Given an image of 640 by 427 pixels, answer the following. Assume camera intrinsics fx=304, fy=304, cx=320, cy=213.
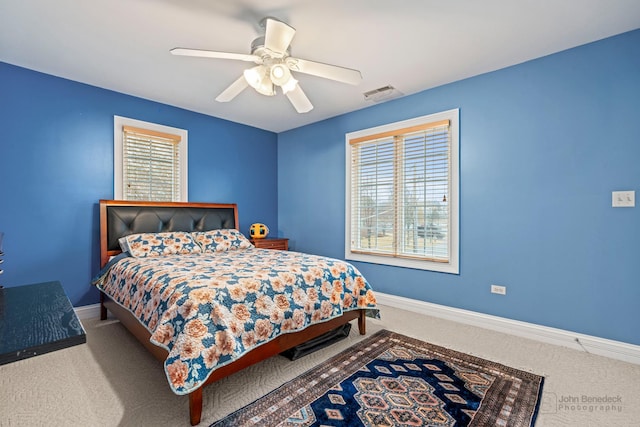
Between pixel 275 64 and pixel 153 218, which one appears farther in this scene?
pixel 153 218

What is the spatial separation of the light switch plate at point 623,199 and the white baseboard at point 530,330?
1.08 m

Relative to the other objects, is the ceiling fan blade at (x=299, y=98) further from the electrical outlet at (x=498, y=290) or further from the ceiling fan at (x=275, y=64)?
the electrical outlet at (x=498, y=290)

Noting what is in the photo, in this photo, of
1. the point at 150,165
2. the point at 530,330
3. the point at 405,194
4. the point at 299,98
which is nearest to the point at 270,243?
the point at 150,165

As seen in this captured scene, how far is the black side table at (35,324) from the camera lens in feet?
2.77

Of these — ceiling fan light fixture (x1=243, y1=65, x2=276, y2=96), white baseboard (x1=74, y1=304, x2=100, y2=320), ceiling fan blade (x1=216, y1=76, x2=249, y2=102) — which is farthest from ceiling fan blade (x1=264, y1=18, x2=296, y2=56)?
white baseboard (x1=74, y1=304, x2=100, y2=320)

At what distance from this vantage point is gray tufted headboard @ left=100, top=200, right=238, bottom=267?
332 centimetres

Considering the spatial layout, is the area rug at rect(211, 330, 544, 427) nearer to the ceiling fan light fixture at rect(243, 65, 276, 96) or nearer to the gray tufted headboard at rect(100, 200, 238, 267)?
the ceiling fan light fixture at rect(243, 65, 276, 96)

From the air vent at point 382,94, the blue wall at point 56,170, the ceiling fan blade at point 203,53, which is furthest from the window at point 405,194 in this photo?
the blue wall at point 56,170

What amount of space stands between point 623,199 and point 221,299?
309cm

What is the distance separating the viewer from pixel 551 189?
269cm

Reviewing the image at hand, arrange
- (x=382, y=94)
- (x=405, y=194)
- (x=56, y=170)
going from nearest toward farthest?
(x=56, y=170) < (x=382, y=94) < (x=405, y=194)

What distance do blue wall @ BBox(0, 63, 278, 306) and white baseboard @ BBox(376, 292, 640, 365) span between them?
357 centimetres

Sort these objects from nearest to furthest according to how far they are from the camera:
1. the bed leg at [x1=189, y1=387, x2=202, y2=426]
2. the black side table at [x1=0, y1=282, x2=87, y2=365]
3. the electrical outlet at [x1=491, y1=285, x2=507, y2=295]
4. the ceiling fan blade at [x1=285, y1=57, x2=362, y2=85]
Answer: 1. the black side table at [x1=0, y1=282, x2=87, y2=365]
2. the bed leg at [x1=189, y1=387, x2=202, y2=426]
3. the ceiling fan blade at [x1=285, y1=57, x2=362, y2=85]
4. the electrical outlet at [x1=491, y1=285, x2=507, y2=295]

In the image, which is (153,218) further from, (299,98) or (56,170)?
(299,98)
